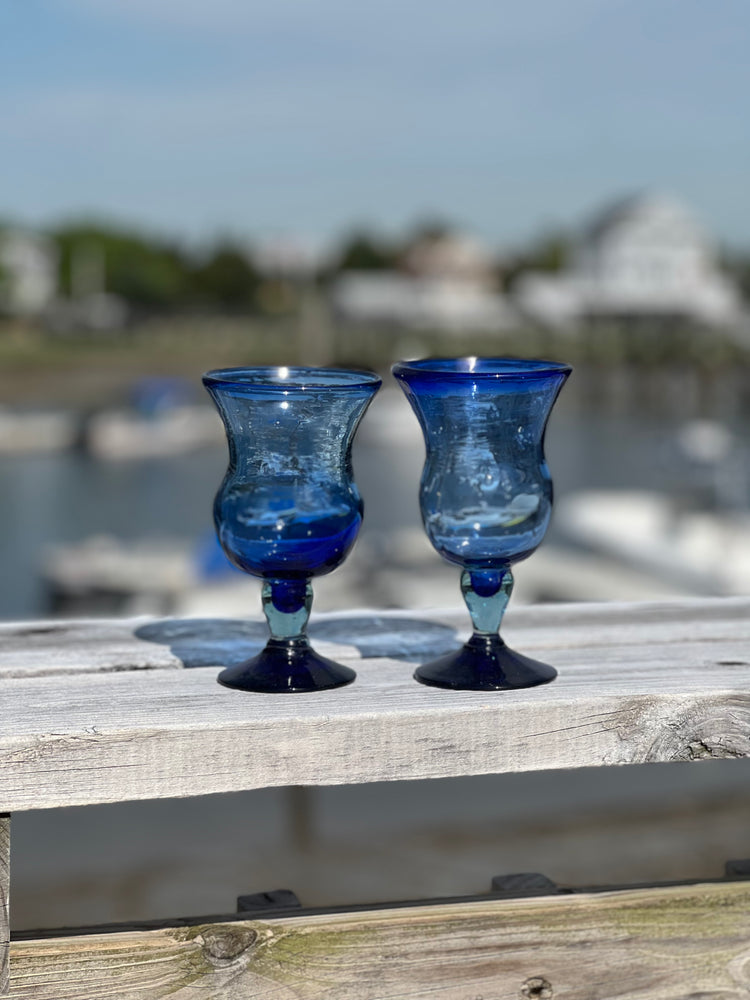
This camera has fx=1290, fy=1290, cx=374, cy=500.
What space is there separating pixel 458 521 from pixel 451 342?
5823cm

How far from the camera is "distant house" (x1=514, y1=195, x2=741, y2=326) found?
2360 inches

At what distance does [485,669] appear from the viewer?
1232 millimetres

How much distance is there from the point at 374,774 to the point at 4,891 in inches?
12.5

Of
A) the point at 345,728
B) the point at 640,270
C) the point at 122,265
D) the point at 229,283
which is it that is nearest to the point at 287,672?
the point at 345,728

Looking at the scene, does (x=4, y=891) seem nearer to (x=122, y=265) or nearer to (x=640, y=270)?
(x=640, y=270)

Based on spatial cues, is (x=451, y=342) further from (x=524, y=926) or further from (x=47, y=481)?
(x=524, y=926)

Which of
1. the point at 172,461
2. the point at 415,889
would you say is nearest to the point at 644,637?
the point at 415,889

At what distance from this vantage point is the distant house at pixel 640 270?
59938 millimetres

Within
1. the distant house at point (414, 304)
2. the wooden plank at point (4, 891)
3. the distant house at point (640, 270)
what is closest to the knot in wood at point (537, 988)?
the wooden plank at point (4, 891)

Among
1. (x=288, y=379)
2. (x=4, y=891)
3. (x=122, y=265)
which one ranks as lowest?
(x=4, y=891)

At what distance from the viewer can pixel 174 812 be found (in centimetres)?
604

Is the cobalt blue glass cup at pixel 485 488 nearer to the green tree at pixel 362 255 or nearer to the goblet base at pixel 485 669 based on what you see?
the goblet base at pixel 485 669

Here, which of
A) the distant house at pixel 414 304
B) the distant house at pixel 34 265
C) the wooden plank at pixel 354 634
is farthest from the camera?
the distant house at pixel 34 265

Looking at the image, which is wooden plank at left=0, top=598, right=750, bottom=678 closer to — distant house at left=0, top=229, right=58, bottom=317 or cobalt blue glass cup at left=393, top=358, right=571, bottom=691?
cobalt blue glass cup at left=393, top=358, right=571, bottom=691
